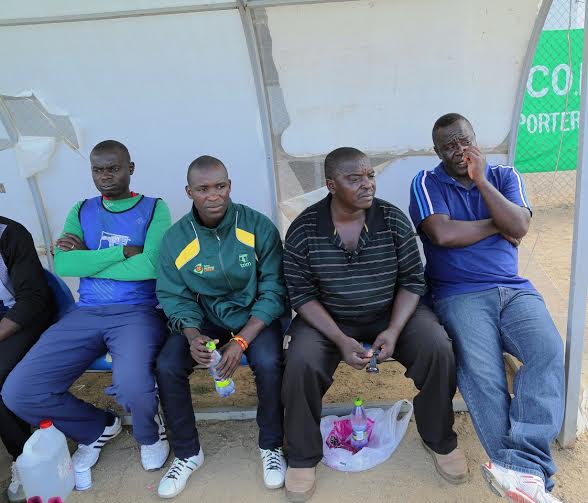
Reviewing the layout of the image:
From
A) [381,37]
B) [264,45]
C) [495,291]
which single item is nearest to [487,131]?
[381,37]

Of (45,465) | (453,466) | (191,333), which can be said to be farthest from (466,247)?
(45,465)

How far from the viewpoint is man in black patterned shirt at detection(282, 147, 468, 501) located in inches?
99.1

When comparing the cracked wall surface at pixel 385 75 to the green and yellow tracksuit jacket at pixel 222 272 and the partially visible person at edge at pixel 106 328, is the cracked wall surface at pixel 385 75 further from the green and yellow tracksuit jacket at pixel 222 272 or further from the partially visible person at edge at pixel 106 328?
the partially visible person at edge at pixel 106 328

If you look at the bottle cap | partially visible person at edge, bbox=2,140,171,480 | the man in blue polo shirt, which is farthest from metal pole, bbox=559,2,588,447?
partially visible person at edge, bbox=2,140,171,480

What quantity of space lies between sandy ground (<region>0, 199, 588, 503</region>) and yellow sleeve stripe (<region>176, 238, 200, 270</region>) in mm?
1074

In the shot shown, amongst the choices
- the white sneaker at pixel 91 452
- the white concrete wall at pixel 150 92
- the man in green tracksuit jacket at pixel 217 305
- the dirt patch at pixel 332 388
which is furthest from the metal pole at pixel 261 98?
the white sneaker at pixel 91 452

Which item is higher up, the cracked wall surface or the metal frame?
the metal frame

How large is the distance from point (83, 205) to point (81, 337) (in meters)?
0.82

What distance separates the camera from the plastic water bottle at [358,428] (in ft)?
9.23

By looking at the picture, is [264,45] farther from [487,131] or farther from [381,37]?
[487,131]

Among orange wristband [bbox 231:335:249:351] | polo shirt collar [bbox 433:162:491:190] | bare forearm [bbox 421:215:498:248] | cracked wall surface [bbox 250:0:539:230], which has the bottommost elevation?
orange wristband [bbox 231:335:249:351]

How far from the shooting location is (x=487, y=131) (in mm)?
3459

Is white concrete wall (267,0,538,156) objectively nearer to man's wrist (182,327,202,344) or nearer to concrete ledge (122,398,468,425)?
man's wrist (182,327,202,344)

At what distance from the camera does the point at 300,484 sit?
2561 millimetres
